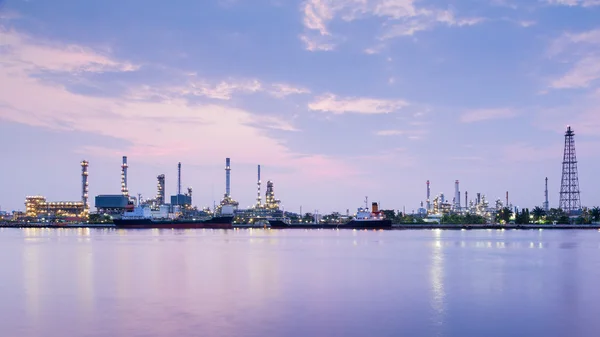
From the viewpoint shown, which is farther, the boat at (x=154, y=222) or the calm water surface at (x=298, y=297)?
the boat at (x=154, y=222)

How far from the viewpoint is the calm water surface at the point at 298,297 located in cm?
2173

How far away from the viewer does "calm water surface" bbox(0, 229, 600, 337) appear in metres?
21.7

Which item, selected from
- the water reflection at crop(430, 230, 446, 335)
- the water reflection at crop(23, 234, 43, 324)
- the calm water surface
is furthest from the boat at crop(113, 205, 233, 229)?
the water reflection at crop(430, 230, 446, 335)

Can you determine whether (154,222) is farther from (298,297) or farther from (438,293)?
(438,293)

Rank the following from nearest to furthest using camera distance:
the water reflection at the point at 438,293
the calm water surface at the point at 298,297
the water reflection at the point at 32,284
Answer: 1. the calm water surface at the point at 298,297
2. the water reflection at the point at 438,293
3. the water reflection at the point at 32,284

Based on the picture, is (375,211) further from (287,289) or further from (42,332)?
(42,332)

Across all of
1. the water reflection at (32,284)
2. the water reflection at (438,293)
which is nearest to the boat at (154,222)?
the water reflection at (32,284)

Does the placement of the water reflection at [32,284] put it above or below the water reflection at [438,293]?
above

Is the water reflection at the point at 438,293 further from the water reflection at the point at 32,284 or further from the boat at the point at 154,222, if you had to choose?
the boat at the point at 154,222

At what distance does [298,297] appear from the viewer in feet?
96.1

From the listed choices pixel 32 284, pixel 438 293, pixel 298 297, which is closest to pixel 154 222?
pixel 32 284

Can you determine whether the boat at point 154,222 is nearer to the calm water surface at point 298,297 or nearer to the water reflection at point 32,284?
the water reflection at point 32,284

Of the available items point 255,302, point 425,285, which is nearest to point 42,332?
point 255,302

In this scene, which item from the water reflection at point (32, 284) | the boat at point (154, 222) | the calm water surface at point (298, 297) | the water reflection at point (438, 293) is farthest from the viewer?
the boat at point (154, 222)
